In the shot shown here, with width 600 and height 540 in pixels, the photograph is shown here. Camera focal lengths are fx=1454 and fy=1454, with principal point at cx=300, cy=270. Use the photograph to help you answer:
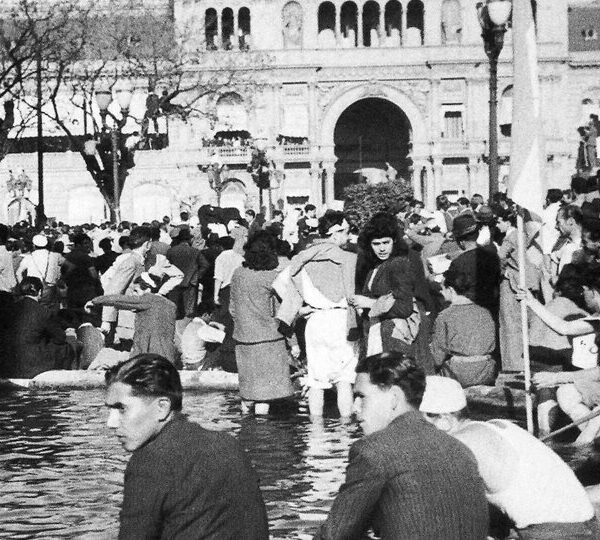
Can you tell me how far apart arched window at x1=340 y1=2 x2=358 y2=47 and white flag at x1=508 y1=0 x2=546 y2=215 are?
53.2 metres

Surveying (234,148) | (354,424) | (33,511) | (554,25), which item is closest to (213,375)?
(354,424)

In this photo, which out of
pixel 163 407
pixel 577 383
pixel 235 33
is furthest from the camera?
pixel 235 33

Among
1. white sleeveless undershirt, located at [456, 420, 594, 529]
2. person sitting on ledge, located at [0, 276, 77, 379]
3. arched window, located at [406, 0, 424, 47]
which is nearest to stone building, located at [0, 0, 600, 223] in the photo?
arched window, located at [406, 0, 424, 47]

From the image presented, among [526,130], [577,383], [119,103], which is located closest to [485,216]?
[577,383]

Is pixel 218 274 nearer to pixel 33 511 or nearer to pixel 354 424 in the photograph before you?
pixel 354 424

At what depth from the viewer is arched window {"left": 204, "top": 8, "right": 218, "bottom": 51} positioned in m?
60.2

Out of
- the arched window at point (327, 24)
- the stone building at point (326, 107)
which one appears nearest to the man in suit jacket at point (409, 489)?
the stone building at point (326, 107)

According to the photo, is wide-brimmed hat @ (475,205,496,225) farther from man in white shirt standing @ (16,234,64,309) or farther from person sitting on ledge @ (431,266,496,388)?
man in white shirt standing @ (16,234,64,309)

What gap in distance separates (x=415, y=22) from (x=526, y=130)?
53425mm

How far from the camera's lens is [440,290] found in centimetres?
1521

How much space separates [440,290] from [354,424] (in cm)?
406

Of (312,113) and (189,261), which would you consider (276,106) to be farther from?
(189,261)

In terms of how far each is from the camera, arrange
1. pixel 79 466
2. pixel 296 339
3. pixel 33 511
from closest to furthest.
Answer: pixel 33 511
pixel 79 466
pixel 296 339

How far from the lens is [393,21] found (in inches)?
2453
